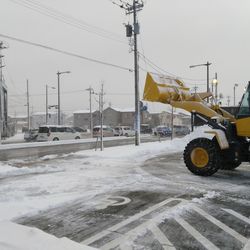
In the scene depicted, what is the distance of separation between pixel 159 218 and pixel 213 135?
5.60 metres

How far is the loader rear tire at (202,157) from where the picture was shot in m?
11.6

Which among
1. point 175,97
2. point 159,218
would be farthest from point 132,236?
point 175,97

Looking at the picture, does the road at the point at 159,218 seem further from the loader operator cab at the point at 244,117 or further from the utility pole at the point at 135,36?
the utility pole at the point at 135,36

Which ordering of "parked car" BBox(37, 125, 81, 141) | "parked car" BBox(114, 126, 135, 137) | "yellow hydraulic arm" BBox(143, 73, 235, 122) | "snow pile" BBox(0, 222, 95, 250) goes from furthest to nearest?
"parked car" BBox(114, 126, 135, 137)
"parked car" BBox(37, 125, 81, 141)
"yellow hydraulic arm" BBox(143, 73, 235, 122)
"snow pile" BBox(0, 222, 95, 250)

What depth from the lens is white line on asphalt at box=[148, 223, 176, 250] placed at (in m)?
5.50

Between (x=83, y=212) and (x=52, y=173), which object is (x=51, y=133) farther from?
(x=83, y=212)

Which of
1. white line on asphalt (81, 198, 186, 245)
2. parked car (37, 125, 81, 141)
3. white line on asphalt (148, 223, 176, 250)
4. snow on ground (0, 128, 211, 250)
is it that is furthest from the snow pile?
parked car (37, 125, 81, 141)

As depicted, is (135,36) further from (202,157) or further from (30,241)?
(30,241)

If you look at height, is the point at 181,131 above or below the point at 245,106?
below

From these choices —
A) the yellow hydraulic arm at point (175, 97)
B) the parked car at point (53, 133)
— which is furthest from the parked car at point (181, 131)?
the yellow hydraulic arm at point (175, 97)

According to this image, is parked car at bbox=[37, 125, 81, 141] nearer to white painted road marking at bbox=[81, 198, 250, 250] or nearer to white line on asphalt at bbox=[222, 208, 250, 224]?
white painted road marking at bbox=[81, 198, 250, 250]

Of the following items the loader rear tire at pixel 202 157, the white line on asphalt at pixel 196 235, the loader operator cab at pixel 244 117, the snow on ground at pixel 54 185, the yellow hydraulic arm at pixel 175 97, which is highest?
the yellow hydraulic arm at pixel 175 97

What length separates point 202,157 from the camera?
470 inches

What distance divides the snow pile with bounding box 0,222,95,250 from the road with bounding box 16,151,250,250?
40 cm
